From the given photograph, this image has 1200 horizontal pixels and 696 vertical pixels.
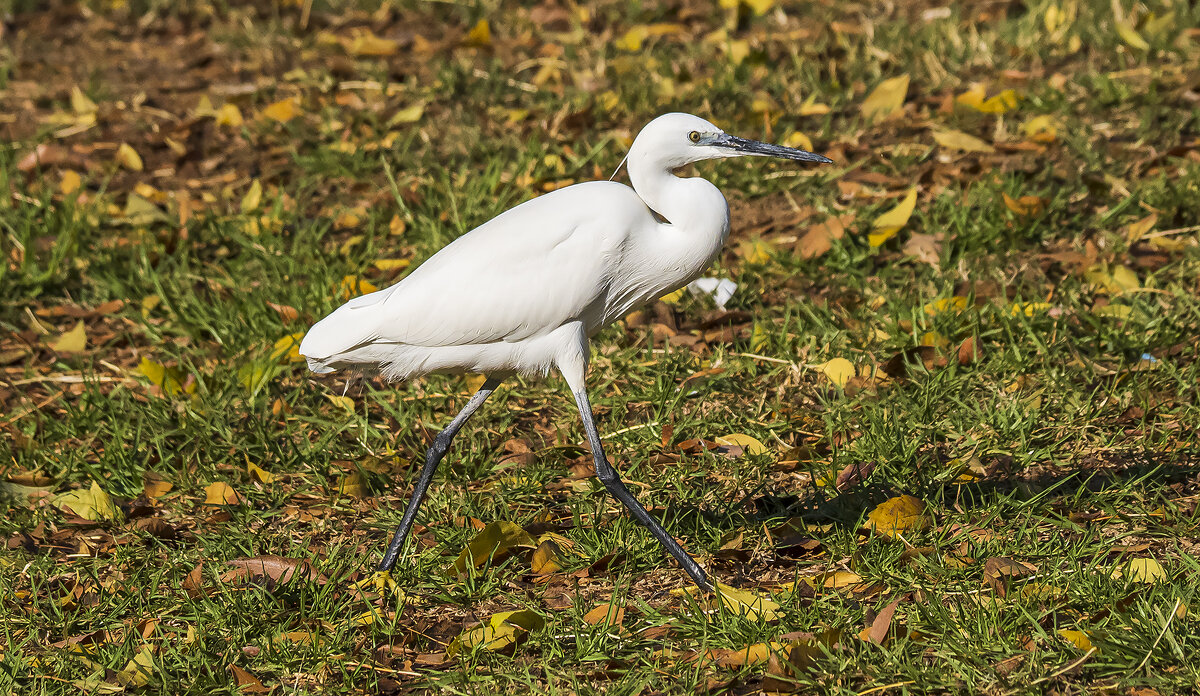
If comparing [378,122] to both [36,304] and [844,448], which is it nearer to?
[36,304]

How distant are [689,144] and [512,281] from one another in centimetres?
57

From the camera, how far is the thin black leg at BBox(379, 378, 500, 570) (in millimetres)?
3414

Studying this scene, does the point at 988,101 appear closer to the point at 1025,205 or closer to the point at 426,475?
the point at 1025,205

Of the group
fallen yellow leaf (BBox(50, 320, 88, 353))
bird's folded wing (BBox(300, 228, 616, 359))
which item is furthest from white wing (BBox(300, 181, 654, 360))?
fallen yellow leaf (BBox(50, 320, 88, 353))

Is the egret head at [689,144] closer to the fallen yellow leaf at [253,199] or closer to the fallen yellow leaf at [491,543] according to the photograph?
the fallen yellow leaf at [491,543]

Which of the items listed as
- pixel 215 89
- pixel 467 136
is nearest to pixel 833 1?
pixel 467 136

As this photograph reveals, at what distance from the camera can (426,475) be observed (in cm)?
349

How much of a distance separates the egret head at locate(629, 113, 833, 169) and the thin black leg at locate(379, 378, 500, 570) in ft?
2.68

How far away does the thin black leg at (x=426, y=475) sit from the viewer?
341cm

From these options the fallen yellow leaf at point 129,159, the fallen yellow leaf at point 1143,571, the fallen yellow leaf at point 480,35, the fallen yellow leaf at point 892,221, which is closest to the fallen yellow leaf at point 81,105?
the fallen yellow leaf at point 129,159

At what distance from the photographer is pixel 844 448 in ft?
12.5

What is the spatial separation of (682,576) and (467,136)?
10.0 feet

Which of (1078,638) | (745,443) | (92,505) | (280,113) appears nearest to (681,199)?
(745,443)

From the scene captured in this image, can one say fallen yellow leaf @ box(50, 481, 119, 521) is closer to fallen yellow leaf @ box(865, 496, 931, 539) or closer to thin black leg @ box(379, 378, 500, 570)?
thin black leg @ box(379, 378, 500, 570)
